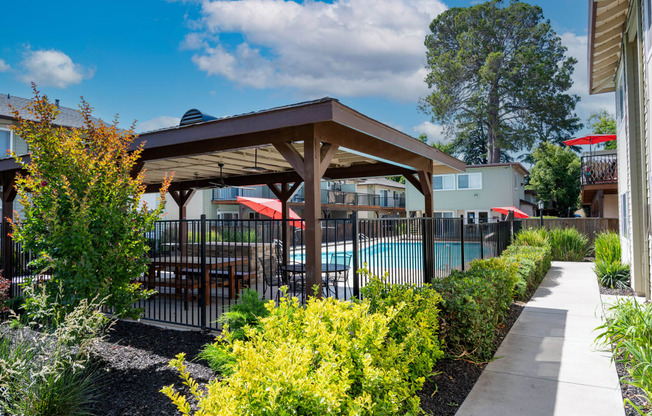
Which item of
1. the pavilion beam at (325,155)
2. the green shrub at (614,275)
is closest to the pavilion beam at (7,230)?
the pavilion beam at (325,155)

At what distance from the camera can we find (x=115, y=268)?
4.79 meters

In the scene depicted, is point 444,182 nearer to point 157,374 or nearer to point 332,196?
point 332,196

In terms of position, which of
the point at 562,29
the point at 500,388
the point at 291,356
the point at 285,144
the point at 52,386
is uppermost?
the point at 562,29

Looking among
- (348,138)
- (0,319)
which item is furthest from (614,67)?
(0,319)

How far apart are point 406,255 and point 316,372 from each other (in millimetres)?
4540

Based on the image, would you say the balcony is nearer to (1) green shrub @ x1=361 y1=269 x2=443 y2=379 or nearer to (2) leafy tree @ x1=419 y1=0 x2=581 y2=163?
(2) leafy tree @ x1=419 y1=0 x2=581 y2=163

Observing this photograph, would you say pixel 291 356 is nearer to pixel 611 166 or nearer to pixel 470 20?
pixel 611 166

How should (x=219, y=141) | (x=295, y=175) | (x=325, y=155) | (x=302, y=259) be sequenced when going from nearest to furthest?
(x=325, y=155) → (x=219, y=141) → (x=302, y=259) → (x=295, y=175)

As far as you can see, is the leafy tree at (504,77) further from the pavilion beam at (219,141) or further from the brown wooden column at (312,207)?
the brown wooden column at (312,207)

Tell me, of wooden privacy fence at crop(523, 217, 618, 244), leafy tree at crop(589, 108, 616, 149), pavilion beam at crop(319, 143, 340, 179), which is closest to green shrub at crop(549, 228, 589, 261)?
wooden privacy fence at crop(523, 217, 618, 244)

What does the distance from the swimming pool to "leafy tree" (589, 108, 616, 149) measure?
114 feet

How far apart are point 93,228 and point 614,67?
36.5ft

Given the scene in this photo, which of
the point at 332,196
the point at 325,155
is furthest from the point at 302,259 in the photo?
the point at 332,196

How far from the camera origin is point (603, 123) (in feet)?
119
